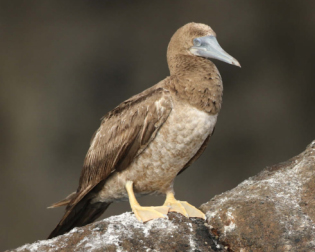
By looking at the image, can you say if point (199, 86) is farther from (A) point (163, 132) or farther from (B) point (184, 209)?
(B) point (184, 209)

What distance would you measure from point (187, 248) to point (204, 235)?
17 cm

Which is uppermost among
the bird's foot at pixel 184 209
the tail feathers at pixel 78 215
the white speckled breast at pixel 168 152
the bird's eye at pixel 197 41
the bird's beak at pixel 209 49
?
the bird's eye at pixel 197 41

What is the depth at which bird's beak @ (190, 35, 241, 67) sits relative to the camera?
9.96 ft

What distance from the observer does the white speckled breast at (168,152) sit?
2.94m

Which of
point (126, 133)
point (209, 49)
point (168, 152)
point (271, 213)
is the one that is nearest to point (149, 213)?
point (168, 152)

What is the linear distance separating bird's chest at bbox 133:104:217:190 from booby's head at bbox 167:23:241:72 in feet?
1.14

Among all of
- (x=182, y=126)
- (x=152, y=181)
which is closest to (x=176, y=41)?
(x=182, y=126)

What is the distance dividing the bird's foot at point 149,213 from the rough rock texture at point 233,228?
0.10 feet

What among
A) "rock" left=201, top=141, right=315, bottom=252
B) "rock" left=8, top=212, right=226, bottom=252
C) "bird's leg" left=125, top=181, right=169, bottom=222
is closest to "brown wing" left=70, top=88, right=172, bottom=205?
"bird's leg" left=125, top=181, right=169, bottom=222

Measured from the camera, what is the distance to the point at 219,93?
9.77 feet

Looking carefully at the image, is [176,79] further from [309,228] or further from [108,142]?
[309,228]

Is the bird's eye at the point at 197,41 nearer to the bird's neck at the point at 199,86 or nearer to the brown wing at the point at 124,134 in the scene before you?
the bird's neck at the point at 199,86

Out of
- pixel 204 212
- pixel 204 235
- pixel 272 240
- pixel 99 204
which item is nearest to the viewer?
pixel 272 240

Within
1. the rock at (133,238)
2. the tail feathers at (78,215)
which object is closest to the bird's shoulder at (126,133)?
the tail feathers at (78,215)
